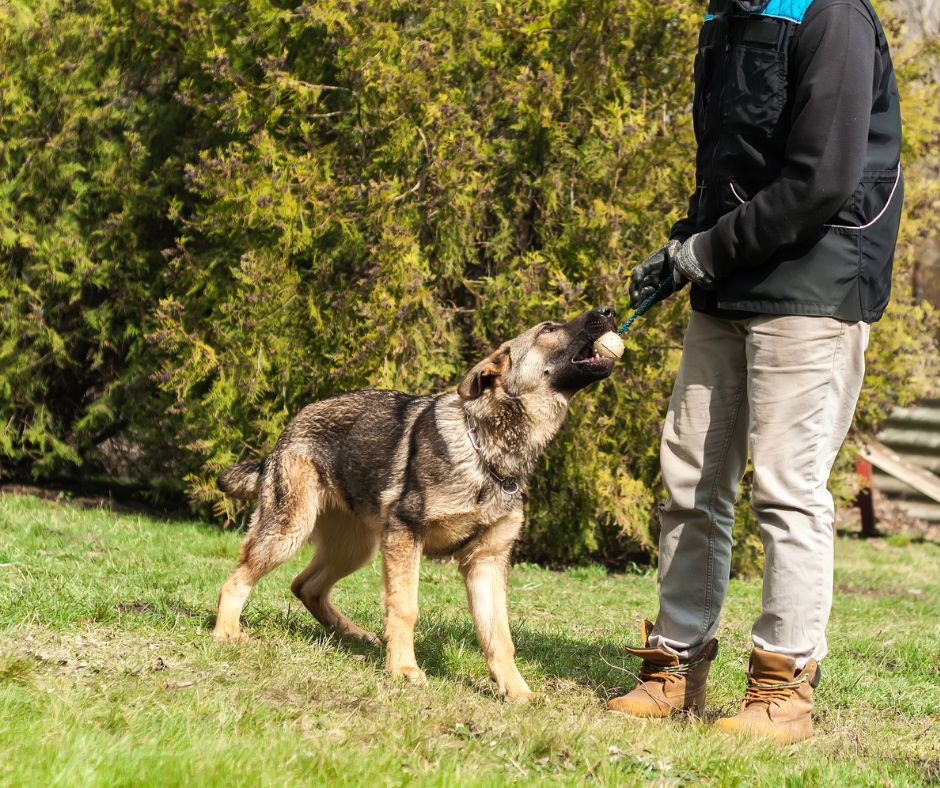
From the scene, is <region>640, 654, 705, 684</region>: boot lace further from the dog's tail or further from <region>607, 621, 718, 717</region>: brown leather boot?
the dog's tail

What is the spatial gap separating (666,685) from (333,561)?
2.02m

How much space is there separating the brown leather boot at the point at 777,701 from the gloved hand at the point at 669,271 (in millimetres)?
1473

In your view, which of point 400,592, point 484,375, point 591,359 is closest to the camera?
point 400,592

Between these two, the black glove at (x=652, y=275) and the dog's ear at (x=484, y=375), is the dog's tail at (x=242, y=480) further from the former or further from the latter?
the black glove at (x=652, y=275)

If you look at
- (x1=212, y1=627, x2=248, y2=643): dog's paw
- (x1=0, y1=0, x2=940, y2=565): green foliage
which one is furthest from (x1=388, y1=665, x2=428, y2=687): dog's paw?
(x1=0, y1=0, x2=940, y2=565): green foliage

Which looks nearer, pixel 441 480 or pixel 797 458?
pixel 797 458

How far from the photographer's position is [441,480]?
494 centimetres

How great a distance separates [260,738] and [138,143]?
23.5 ft

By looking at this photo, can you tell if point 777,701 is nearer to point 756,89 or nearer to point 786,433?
point 786,433

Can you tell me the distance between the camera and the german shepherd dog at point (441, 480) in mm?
4902

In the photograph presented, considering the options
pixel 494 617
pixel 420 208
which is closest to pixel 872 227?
pixel 494 617

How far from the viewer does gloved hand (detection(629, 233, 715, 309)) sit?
4.24 m

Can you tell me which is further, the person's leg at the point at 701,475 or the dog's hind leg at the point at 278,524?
the dog's hind leg at the point at 278,524

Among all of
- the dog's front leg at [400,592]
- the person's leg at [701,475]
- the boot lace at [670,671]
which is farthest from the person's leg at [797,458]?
the dog's front leg at [400,592]
